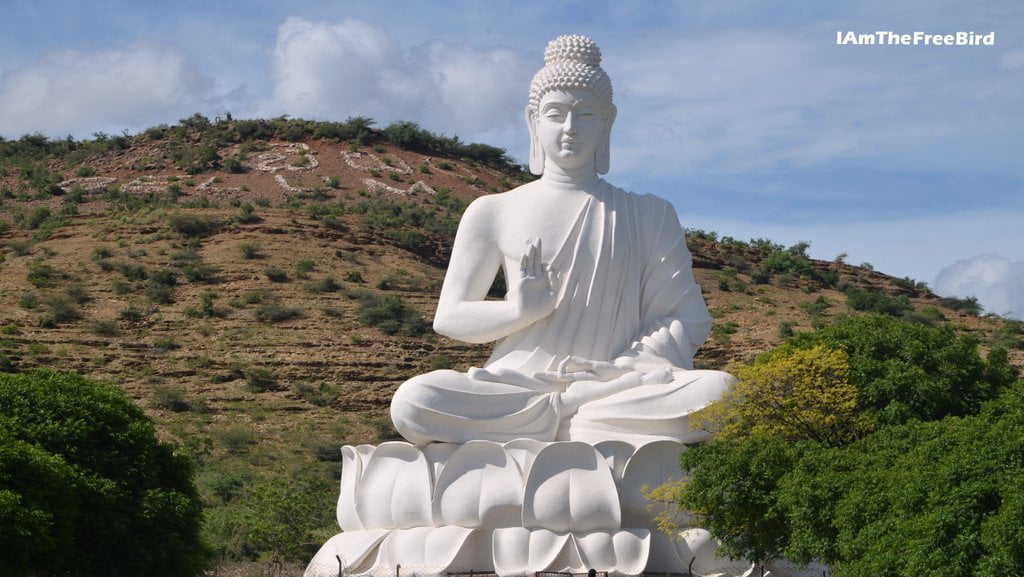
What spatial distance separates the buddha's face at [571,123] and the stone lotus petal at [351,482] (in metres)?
3.64

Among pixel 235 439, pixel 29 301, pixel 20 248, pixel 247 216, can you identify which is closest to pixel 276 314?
pixel 29 301

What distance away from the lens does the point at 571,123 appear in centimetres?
1675

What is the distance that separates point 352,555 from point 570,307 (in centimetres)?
330

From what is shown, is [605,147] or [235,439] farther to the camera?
[235,439]

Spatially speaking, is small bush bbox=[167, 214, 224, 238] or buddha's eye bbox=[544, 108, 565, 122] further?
small bush bbox=[167, 214, 224, 238]

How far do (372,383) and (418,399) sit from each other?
26192mm

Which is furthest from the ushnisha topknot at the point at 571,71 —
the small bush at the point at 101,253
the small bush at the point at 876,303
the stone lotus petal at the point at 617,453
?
the small bush at the point at 101,253

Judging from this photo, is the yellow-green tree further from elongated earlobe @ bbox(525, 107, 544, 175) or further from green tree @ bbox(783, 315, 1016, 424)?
elongated earlobe @ bbox(525, 107, 544, 175)

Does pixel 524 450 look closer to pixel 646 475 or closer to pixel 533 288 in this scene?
pixel 646 475

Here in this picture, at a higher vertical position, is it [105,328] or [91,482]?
[105,328]

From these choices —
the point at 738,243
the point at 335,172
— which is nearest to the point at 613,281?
the point at 738,243

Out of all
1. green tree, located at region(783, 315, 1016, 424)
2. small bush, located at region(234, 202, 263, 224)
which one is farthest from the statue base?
small bush, located at region(234, 202, 263, 224)

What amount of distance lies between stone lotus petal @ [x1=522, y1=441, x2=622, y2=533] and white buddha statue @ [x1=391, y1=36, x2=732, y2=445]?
0.56 meters

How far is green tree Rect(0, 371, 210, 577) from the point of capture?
1653cm
